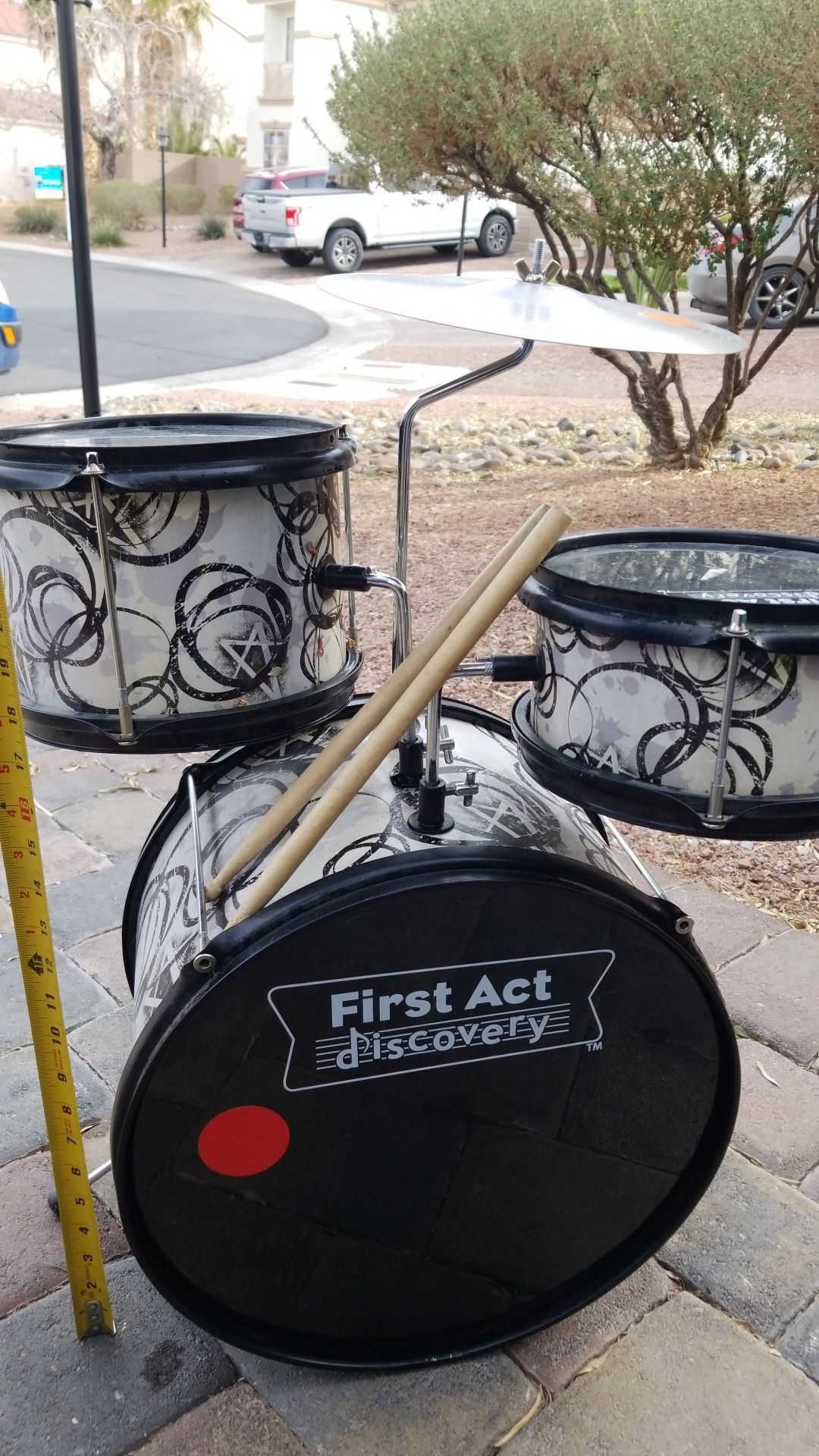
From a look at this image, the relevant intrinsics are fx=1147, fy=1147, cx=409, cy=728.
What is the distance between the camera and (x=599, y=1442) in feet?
5.40

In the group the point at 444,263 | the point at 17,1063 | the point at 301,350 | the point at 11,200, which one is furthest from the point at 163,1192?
the point at 11,200

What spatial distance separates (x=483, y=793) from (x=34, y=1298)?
109 centimetres

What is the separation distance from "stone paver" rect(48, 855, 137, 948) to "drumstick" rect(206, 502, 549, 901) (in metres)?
1.29

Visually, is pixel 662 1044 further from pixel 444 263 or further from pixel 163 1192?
pixel 444 263

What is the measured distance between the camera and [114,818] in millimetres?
3393

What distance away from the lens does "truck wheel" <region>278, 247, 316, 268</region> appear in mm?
20328

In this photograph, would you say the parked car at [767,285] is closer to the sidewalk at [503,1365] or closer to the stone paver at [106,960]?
the stone paver at [106,960]

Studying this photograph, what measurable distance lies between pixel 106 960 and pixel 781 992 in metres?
1.57

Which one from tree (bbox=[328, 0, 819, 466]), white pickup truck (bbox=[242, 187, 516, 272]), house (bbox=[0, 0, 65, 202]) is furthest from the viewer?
house (bbox=[0, 0, 65, 202])

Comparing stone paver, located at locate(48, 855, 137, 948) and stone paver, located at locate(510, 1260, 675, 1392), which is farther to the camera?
stone paver, located at locate(48, 855, 137, 948)

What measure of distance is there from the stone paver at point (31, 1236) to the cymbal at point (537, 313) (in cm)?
160

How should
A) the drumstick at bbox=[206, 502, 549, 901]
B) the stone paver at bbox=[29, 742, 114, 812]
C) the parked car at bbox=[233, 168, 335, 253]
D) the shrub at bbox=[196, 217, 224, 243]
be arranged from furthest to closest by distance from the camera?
1. the shrub at bbox=[196, 217, 224, 243]
2. the parked car at bbox=[233, 168, 335, 253]
3. the stone paver at bbox=[29, 742, 114, 812]
4. the drumstick at bbox=[206, 502, 549, 901]

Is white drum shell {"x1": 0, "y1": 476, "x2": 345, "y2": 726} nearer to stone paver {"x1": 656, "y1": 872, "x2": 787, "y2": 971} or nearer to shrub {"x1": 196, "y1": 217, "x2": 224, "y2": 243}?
stone paver {"x1": 656, "y1": 872, "x2": 787, "y2": 971}

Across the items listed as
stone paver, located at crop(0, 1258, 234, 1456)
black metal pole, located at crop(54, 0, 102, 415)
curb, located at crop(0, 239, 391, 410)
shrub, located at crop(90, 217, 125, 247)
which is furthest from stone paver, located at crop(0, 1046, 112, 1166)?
shrub, located at crop(90, 217, 125, 247)
